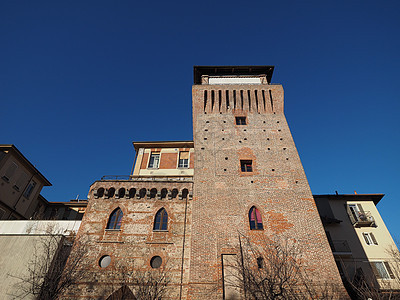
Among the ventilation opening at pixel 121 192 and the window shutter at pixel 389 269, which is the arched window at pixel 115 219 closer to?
the ventilation opening at pixel 121 192

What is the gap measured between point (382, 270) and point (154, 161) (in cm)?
1960

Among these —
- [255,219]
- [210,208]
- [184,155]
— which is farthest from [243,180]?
[184,155]

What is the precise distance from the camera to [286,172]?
56.9 feet

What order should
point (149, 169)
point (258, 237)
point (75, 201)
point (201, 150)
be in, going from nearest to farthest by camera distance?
point (258, 237) < point (201, 150) < point (149, 169) < point (75, 201)

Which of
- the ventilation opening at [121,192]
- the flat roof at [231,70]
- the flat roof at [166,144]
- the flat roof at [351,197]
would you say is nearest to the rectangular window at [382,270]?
Answer: the flat roof at [351,197]

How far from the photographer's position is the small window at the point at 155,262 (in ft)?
46.9

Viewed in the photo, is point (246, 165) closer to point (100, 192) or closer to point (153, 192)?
point (153, 192)

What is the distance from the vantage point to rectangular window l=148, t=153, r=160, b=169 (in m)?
21.7

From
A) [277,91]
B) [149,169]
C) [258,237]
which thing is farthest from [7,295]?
[277,91]

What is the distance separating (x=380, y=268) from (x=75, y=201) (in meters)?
29.5

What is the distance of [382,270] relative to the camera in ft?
58.3

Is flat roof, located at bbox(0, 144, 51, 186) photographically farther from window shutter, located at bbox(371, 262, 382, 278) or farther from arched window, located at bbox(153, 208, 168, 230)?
window shutter, located at bbox(371, 262, 382, 278)

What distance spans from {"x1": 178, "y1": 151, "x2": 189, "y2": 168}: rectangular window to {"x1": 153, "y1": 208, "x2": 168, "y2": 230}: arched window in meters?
5.76

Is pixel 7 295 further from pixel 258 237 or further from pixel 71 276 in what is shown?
pixel 258 237
